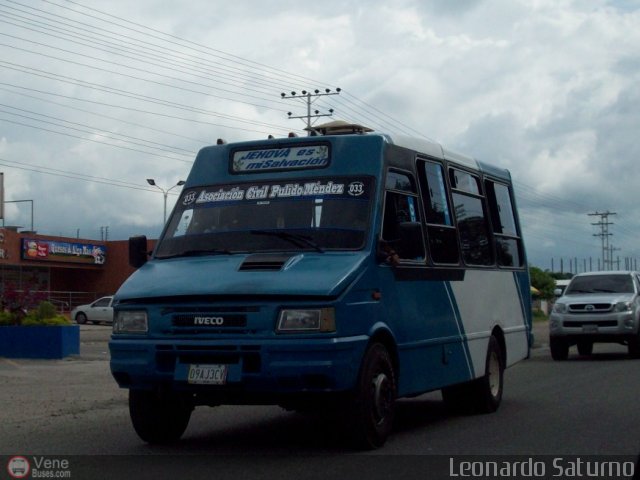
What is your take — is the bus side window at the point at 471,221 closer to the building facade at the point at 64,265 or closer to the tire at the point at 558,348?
the tire at the point at 558,348

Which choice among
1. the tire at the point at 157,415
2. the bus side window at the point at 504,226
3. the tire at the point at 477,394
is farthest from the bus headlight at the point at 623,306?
the tire at the point at 157,415

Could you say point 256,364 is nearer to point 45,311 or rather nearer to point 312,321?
point 312,321

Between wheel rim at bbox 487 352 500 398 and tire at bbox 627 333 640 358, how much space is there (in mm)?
10151

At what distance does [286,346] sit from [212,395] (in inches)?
35.1

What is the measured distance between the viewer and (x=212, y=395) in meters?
8.45

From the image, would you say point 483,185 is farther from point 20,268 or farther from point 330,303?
point 20,268

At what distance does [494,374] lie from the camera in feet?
39.8

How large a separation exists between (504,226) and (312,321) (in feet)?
19.1

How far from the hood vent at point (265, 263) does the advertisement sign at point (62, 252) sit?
149 ft

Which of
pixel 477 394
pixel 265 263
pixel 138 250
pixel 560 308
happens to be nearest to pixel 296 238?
pixel 265 263

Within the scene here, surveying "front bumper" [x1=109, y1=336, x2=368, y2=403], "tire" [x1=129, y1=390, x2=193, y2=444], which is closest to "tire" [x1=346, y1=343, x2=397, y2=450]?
"front bumper" [x1=109, y1=336, x2=368, y2=403]

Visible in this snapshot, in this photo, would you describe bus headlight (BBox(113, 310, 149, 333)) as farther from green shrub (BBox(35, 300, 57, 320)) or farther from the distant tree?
the distant tree

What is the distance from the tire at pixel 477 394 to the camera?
458 inches

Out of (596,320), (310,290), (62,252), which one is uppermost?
(62,252)
